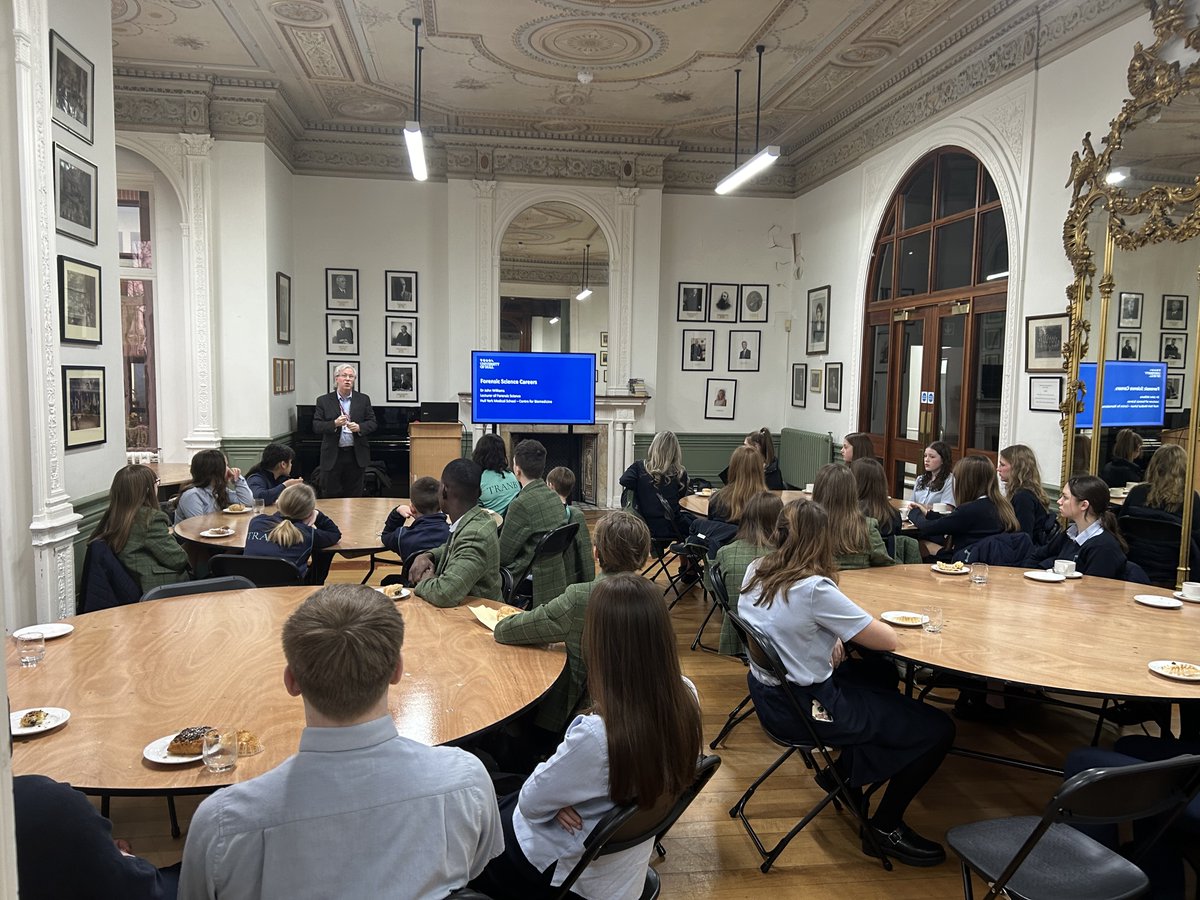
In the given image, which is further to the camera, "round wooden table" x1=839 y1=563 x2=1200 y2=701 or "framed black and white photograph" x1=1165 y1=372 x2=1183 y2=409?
"framed black and white photograph" x1=1165 y1=372 x2=1183 y2=409

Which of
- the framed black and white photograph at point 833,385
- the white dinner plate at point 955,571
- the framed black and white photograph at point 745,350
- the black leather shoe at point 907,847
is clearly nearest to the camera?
the black leather shoe at point 907,847

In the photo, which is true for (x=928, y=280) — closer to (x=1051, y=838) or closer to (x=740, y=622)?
(x=740, y=622)

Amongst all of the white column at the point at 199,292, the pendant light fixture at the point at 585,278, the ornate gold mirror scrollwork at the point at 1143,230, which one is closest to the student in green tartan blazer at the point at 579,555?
the ornate gold mirror scrollwork at the point at 1143,230

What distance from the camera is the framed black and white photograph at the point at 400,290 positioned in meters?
9.16

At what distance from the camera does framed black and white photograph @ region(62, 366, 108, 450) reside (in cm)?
381

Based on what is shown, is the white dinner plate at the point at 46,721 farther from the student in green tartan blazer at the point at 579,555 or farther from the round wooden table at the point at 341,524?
the student in green tartan blazer at the point at 579,555

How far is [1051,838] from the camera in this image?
2.09 meters

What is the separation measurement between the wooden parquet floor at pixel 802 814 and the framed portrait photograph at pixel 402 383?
6247mm

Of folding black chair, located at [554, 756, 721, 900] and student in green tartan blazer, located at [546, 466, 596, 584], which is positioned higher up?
student in green tartan blazer, located at [546, 466, 596, 584]

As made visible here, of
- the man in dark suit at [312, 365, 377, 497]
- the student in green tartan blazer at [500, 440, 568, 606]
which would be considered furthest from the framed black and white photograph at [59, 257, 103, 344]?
the man in dark suit at [312, 365, 377, 497]

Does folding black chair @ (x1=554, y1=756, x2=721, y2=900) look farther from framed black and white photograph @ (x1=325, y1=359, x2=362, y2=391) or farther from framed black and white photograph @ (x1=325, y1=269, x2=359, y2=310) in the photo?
framed black and white photograph @ (x1=325, y1=269, x2=359, y2=310)

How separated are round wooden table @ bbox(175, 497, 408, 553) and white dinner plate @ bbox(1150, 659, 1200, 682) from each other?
3.34 metres

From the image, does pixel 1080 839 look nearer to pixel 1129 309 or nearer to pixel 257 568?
pixel 257 568

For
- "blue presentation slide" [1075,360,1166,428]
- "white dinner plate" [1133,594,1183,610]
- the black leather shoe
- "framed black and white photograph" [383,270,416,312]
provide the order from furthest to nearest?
"framed black and white photograph" [383,270,416,312] → "blue presentation slide" [1075,360,1166,428] → "white dinner plate" [1133,594,1183,610] → the black leather shoe
